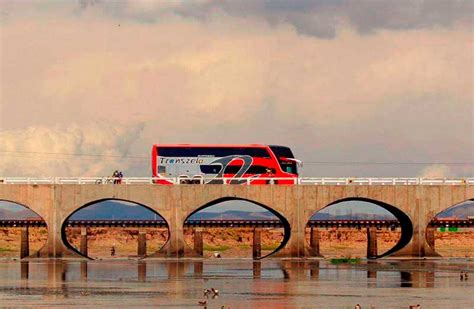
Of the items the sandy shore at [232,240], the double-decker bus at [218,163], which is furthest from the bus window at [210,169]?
the sandy shore at [232,240]

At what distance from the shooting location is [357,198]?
85.8 m

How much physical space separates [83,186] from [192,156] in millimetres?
8750

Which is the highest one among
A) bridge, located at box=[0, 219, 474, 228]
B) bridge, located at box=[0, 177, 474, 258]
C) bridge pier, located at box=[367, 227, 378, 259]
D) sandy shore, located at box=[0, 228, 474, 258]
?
bridge, located at box=[0, 177, 474, 258]

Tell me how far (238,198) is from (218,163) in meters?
3.83

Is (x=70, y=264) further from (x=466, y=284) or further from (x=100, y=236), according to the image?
(x=100, y=236)

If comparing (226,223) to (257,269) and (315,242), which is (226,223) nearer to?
(315,242)

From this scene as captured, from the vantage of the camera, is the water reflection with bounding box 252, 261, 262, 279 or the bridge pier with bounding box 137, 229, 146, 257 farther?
the bridge pier with bounding box 137, 229, 146, 257

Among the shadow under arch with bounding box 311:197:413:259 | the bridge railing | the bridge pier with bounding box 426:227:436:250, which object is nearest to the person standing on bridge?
the bridge railing

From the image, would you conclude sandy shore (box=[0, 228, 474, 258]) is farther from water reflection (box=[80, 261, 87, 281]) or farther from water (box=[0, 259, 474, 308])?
water (box=[0, 259, 474, 308])

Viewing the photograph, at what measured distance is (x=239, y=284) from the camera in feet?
192

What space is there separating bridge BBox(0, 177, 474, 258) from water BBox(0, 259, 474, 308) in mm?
4643

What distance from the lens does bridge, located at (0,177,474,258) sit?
8419 cm

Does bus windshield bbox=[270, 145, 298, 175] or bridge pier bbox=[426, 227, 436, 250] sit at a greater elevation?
bus windshield bbox=[270, 145, 298, 175]

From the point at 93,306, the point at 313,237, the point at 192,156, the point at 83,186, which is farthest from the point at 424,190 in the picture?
the point at 93,306
